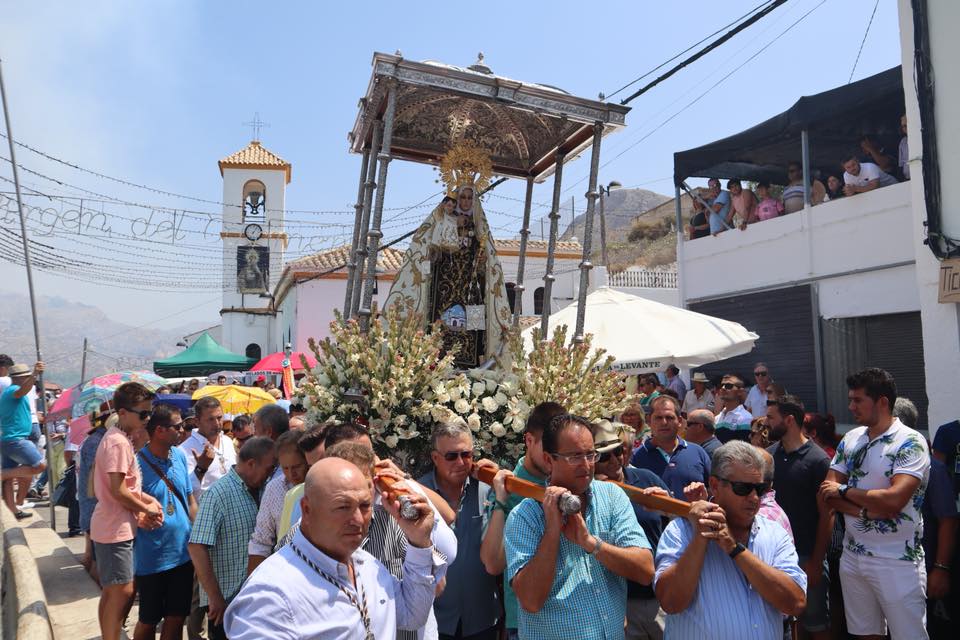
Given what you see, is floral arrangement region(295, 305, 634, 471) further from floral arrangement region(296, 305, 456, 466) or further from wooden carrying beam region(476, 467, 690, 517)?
wooden carrying beam region(476, 467, 690, 517)

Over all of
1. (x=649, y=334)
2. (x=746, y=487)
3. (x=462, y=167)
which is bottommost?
(x=746, y=487)

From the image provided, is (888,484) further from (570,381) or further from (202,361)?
(202,361)

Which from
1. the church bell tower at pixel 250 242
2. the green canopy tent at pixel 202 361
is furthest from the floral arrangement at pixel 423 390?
the church bell tower at pixel 250 242

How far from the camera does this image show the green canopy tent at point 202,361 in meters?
21.8

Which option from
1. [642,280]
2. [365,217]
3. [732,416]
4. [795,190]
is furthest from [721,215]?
[365,217]

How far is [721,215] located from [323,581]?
12.8 meters

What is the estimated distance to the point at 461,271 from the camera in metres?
5.95

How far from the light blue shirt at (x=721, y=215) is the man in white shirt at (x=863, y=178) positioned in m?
2.93

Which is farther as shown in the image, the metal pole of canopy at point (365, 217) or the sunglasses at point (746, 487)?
the metal pole of canopy at point (365, 217)

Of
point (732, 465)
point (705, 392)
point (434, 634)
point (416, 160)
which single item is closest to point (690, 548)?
point (732, 465)

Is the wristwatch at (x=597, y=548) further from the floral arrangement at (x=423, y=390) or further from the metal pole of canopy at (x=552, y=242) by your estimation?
the metal pole of canopy at (x=552, y=242)

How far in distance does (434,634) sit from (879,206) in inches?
380

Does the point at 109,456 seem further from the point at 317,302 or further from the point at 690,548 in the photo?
the point at 317,302

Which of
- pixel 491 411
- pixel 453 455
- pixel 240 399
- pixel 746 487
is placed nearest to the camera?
pixel 746 487
